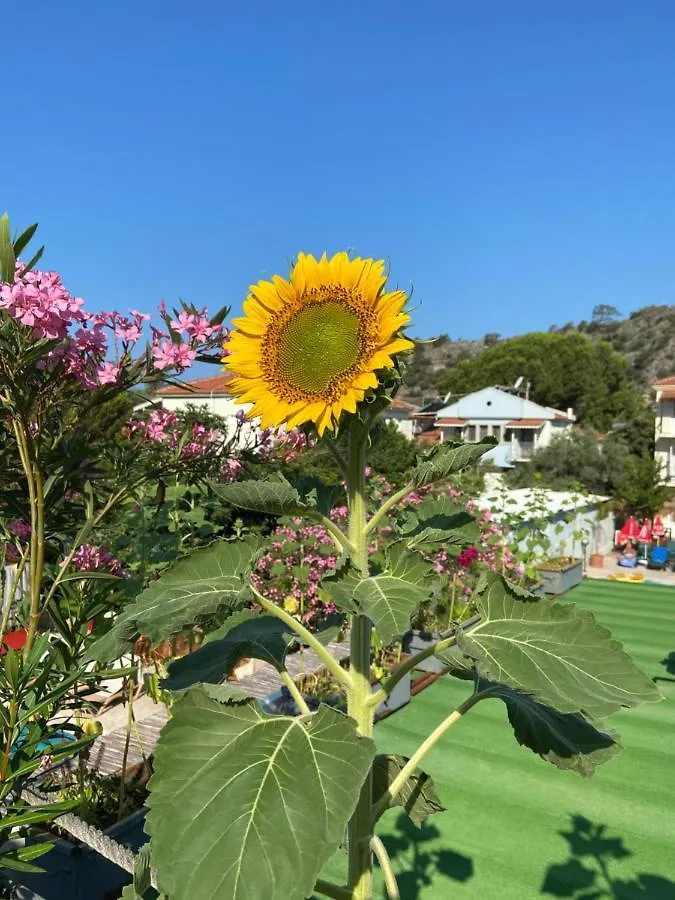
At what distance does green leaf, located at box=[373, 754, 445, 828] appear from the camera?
1.31 m

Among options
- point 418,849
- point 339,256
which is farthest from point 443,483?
point 339,256

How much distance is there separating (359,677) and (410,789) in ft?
1.28

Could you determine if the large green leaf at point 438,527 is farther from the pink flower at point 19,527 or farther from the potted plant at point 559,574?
the potted plant at point 559,574

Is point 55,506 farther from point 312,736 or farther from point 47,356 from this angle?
point 312,736

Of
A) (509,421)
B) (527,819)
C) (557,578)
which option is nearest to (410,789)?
(527,819)

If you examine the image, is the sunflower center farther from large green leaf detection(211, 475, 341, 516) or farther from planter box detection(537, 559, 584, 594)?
planter box detection(537, 559, 584, 594)

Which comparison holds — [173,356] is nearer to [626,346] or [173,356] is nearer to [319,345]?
[319,345]

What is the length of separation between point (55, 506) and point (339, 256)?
162 centimetres

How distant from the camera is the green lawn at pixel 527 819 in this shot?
8.39ft

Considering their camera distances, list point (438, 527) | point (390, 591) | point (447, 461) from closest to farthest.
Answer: point (390, 591) → point (447, 461) → point (438, 527)

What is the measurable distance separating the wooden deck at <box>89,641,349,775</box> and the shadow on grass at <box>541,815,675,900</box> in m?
1.41

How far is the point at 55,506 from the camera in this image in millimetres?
2350

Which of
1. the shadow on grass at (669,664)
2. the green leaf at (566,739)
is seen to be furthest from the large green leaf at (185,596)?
the shadow on grass at (669,664)

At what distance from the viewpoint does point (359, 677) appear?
1.12 meters
